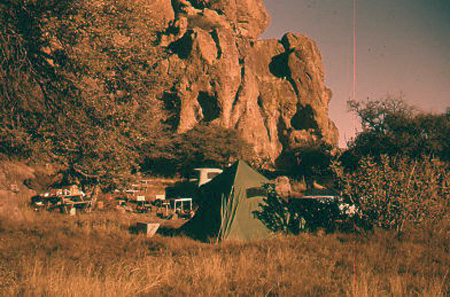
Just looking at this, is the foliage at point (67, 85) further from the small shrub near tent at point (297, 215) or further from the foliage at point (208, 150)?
the foliage at point (208, 150)

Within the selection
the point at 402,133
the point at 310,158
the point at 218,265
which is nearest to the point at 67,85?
the point at 218,265

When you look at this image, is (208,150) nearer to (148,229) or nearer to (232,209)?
(148,229)

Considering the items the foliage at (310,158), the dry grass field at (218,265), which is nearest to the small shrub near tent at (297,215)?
the dry grass field at (218,265)

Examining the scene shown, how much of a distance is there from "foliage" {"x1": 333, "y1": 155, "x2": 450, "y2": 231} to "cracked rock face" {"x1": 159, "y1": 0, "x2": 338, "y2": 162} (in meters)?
52.0

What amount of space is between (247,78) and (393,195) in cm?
6835

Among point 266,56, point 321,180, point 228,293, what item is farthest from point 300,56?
point 228,293

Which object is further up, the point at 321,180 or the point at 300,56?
the point at 300,56

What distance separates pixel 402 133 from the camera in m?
34.6

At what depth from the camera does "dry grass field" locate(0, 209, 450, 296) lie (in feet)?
16.7

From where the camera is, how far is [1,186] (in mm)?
12828

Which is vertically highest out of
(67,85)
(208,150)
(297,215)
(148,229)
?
(208,150)

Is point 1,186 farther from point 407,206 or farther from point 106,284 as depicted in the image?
point 407,206

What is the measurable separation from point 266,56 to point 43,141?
3401 inches

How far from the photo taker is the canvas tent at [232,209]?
10547mm
